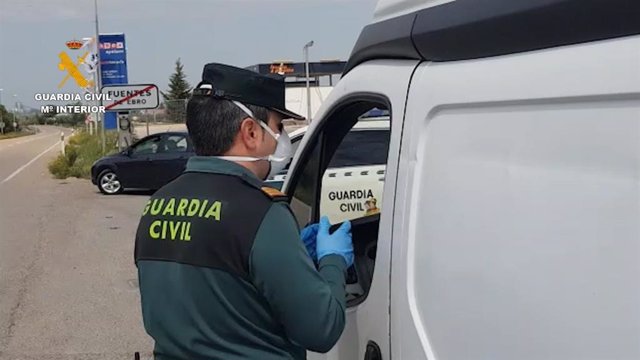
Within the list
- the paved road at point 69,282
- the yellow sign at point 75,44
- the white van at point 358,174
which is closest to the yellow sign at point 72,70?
the yellow sign at point 75,44

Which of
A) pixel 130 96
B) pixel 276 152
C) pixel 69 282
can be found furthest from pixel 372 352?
pixel 130 96

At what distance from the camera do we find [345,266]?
2.11 m

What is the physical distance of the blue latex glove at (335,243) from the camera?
2.13m

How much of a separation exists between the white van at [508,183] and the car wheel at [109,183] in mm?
17378

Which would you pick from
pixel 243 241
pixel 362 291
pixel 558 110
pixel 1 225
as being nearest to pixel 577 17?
pixel 558 110

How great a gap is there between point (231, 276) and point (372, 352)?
42 centimetres

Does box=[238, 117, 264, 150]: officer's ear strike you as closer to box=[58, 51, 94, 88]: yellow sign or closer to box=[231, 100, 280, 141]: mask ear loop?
box=[231, 100, 280, 141]: mask ear loop

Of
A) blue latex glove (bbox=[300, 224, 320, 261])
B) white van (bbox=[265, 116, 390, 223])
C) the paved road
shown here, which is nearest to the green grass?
the paved road

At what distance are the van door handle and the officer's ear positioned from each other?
0.60 m

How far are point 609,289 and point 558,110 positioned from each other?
1.03 ft

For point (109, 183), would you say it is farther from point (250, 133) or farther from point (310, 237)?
point (250, 133)

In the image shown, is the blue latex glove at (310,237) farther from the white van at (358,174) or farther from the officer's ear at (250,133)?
the white van at (358,174)

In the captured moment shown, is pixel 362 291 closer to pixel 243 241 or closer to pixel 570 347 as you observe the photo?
pixel 243 241

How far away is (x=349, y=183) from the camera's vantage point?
13.5 ft
